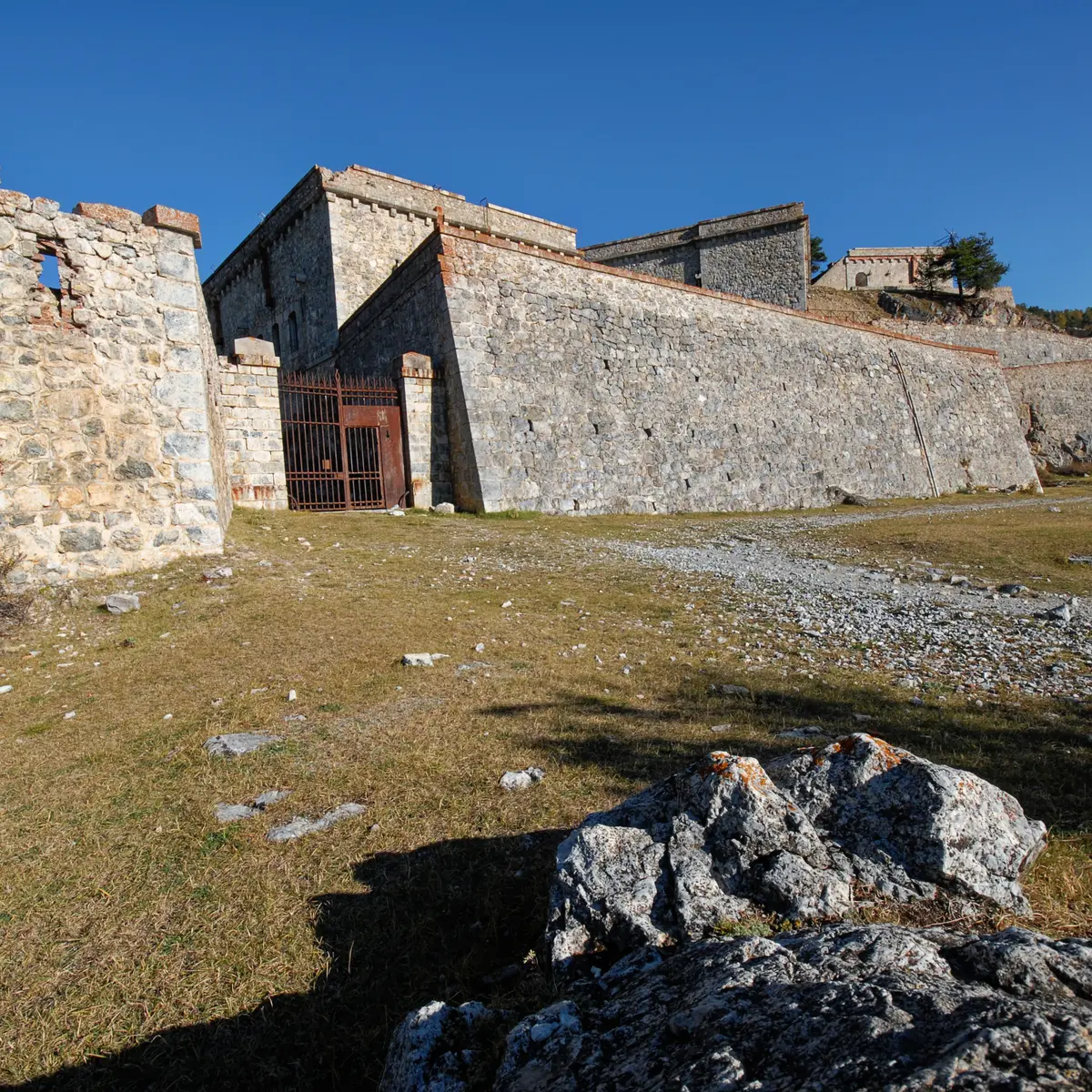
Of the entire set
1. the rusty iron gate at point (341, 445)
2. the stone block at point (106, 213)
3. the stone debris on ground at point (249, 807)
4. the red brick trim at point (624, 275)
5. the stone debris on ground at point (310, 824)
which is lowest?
the stone debris on ground at point (310, 824)

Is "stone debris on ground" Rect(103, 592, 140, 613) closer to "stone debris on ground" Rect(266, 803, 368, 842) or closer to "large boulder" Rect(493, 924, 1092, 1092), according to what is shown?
"stone debris on ground" Rect(266, 803, 368, 842)

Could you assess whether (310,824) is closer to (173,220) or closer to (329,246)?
(173,220)

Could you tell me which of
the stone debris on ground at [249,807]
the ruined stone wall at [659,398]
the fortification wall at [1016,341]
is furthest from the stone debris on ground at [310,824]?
the fortification wall at [1016,341]

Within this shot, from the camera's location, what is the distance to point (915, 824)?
2.04 metres

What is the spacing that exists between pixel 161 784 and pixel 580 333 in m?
14.5

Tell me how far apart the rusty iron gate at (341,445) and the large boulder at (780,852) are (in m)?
12.3

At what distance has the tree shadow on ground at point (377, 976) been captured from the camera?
1911 mm

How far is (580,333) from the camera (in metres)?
16.1

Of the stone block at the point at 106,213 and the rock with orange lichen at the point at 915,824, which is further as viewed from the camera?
the stone block at the point at 106,213

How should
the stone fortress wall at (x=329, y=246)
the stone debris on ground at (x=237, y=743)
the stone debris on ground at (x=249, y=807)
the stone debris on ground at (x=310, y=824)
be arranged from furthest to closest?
1. the stone fortress wall at (x=329, y=246)
2. the stone debris on ground at (x=237, y=743)
3. the stone debris on ground at (x=249, y=807)
4. the stone debris on ground at (x=310, y=824)

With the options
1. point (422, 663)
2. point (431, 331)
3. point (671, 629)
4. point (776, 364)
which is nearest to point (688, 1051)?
point (422, 663)

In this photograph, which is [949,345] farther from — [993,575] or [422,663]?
[422,663]

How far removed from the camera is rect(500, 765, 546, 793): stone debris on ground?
332 cm

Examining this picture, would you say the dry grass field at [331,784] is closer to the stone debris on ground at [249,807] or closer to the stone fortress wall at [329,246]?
the stone debris on ground at [249,807]
